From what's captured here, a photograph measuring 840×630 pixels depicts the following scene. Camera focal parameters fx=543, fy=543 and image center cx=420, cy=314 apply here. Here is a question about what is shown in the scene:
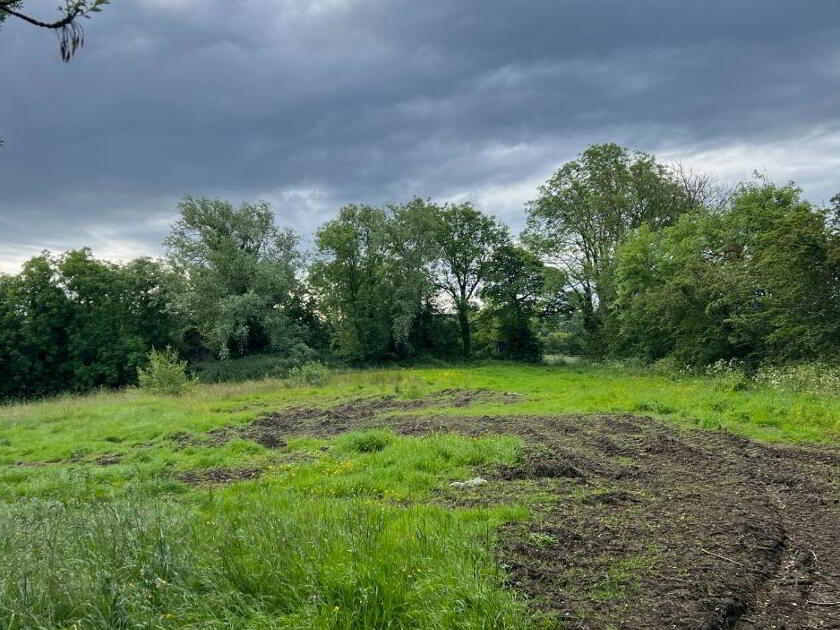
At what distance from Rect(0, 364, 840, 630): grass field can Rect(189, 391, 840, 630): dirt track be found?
0.13 m

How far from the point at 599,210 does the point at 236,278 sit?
26.8 m

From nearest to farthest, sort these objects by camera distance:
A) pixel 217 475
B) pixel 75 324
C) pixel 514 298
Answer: pixel 217 475 → pixel 75 324 → pixel 514 298

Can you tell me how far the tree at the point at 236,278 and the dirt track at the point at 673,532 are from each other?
31.2 metres

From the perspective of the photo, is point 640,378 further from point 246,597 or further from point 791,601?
point 246,597

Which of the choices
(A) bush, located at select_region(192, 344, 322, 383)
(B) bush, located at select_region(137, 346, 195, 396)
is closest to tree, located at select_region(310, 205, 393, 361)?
(A) bush, located at select_region(192, 344, 322, 383)

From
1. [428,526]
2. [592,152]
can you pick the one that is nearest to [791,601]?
[428,526]

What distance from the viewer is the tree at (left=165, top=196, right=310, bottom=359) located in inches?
1476

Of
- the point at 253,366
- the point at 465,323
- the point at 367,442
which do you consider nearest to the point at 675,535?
the point at 367,442

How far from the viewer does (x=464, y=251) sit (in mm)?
48156

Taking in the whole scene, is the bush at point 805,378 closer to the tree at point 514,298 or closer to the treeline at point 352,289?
the treeline at point 352,289

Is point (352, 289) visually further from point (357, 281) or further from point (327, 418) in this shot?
point (327, 418)

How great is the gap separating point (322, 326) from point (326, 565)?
42.7 m

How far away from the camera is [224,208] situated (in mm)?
40938

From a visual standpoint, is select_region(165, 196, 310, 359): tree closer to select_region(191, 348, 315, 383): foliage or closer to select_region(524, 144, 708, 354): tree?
select_region(191, 348, 315, 383): foliage
